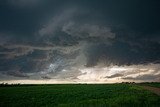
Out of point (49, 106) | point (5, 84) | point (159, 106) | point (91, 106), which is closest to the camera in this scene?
point (159, 106)

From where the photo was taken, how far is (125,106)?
971 inches

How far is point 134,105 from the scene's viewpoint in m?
25.3

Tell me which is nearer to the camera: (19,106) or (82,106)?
(82,106)

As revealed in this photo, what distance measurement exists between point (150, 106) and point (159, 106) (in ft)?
2.87

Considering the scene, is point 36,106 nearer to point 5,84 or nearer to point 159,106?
point 159,106

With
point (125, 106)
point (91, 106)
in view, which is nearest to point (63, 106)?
point (91, 106)

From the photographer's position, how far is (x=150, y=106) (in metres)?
23.5

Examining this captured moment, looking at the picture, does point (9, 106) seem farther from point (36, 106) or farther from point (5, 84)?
point (5, 84)

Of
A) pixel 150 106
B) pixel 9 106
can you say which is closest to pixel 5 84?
pixel 9 106

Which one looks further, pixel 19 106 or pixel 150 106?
pixel 19 106

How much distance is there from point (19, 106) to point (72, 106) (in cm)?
665

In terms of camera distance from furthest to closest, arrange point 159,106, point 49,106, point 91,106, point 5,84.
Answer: point 5,84
point 49,106
point 91,106
point 159,106

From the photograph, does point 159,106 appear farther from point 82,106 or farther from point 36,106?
point 36,106

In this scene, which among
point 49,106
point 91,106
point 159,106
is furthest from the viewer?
point 49,106
